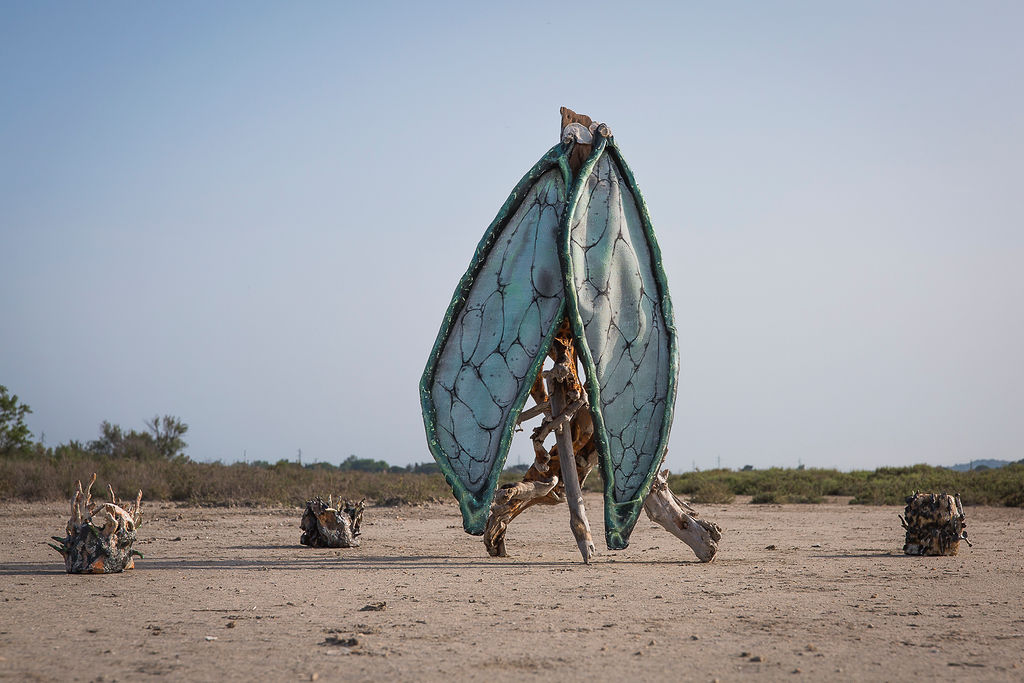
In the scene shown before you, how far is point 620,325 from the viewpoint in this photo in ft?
32.7

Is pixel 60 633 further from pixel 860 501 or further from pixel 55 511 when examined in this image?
pixel 860 501

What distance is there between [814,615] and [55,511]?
14.6 metres

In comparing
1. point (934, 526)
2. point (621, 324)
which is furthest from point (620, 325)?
point (934, 526)

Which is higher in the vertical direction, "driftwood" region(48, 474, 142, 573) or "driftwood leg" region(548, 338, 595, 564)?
"driftwood leg" region(548, 338, 595, 564)

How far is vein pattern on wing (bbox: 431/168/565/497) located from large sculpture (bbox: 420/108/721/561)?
0.01 meters

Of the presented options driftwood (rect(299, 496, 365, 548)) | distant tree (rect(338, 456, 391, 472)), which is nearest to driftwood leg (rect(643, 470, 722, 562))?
driftwood (rect(299, 496, 365, 548))

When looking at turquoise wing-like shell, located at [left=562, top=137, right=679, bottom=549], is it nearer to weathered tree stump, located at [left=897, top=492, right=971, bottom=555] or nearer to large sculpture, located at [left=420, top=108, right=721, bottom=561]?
large sculpture, located at [left=420, top=108, right=721, bottom=561]

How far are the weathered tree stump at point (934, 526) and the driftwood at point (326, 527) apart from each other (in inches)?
271

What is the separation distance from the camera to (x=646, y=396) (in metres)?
9.91

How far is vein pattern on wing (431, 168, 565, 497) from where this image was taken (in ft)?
31.0

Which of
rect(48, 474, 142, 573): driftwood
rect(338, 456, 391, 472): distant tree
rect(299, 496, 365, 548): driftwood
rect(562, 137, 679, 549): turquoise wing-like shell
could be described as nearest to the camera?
rect(48, 474, 142, 573): driftwood

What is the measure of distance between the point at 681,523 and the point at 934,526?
3.24 meters

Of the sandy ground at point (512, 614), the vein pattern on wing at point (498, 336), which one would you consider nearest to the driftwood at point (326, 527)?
the sandy ground at point (512, 614)

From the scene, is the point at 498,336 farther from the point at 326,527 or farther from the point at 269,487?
the point at 269,487
